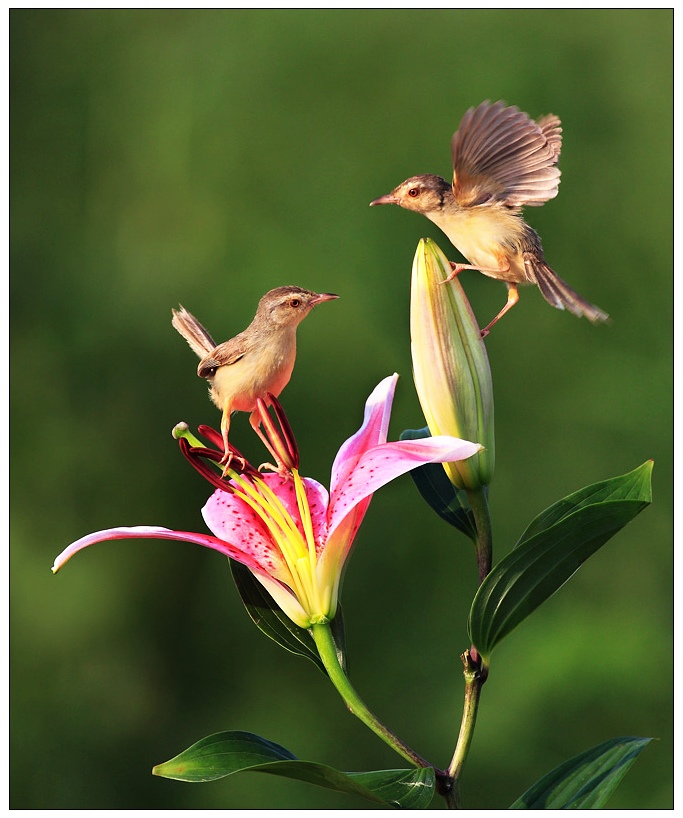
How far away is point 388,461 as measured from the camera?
32 cm

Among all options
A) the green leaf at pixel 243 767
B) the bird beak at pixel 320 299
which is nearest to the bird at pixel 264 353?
the bird beak at pixel 320 299

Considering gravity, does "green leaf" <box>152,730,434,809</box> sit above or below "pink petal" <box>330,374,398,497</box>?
below

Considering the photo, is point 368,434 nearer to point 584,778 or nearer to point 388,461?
point 388,461

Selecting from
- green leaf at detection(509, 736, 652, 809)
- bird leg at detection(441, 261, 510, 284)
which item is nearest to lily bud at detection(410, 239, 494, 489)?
bird leg at detection(441, 261, 510, 284)

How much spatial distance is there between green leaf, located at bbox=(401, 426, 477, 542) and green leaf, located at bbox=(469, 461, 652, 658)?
4 cm

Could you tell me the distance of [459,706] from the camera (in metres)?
1.05

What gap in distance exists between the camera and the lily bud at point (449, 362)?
0.32 metres

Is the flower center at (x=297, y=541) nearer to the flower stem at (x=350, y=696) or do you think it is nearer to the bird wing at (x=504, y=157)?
the flower stem at (x=350, y=696)

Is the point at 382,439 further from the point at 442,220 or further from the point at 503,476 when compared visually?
the point at 503,476

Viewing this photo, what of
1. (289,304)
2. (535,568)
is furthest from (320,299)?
(535,568)

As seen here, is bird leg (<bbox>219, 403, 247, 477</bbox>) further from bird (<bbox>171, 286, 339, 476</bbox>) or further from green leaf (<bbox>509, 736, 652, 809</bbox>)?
green leaf (<bbox>509, 736, 652, 809</bbox>)

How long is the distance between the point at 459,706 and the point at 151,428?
1.48 ft

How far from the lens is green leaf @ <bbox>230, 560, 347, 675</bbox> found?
365 millimetres

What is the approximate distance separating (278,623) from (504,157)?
0.19 metres
